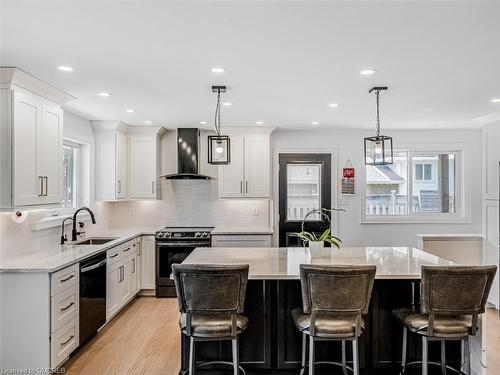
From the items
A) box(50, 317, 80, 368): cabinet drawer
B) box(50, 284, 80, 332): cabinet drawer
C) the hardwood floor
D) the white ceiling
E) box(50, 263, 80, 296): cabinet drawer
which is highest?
the white ceiling

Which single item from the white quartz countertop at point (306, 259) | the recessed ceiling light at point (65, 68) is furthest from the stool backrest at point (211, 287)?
the recessed ceiling light at point (65, 68)

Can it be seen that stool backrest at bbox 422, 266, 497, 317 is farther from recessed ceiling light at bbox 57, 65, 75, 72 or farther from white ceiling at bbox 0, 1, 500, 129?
recessed ceiling light at bbox 57, 65, 75, 72

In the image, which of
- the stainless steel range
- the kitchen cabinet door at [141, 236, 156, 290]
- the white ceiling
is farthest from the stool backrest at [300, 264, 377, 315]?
the kitchen cabinet door at [141, 236, 156, 290]

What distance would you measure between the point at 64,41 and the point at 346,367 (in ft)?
9.71

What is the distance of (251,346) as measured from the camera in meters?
2.84

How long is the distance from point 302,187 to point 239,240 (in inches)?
55.4

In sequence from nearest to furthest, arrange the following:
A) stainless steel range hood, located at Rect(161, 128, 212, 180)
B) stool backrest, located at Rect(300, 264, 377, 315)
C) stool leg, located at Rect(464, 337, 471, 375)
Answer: stool backrest, located at Rect(300, 264, 377, 315), stool leg, located at Rect(464, 337, 471, 375), stainless steel range hood, located at Rect(161, 128, 212, 180)

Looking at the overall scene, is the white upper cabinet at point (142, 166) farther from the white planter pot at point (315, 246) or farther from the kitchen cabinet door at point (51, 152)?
the white planter pot at point (315, 246)

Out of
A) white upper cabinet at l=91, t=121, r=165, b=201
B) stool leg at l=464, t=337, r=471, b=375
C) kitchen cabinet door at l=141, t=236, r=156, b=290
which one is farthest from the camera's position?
kitchen cabinet door at l=141, t=236, r=156, b=290

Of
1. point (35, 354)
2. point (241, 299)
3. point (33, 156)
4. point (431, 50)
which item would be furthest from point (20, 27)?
point (431, 50)

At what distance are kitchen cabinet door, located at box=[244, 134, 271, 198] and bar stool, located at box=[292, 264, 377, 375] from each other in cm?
319

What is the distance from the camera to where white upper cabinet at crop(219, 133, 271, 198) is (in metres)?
5.50

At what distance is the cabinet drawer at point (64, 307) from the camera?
9.53 feet

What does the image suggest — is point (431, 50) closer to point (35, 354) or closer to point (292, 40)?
point (292, 40)
